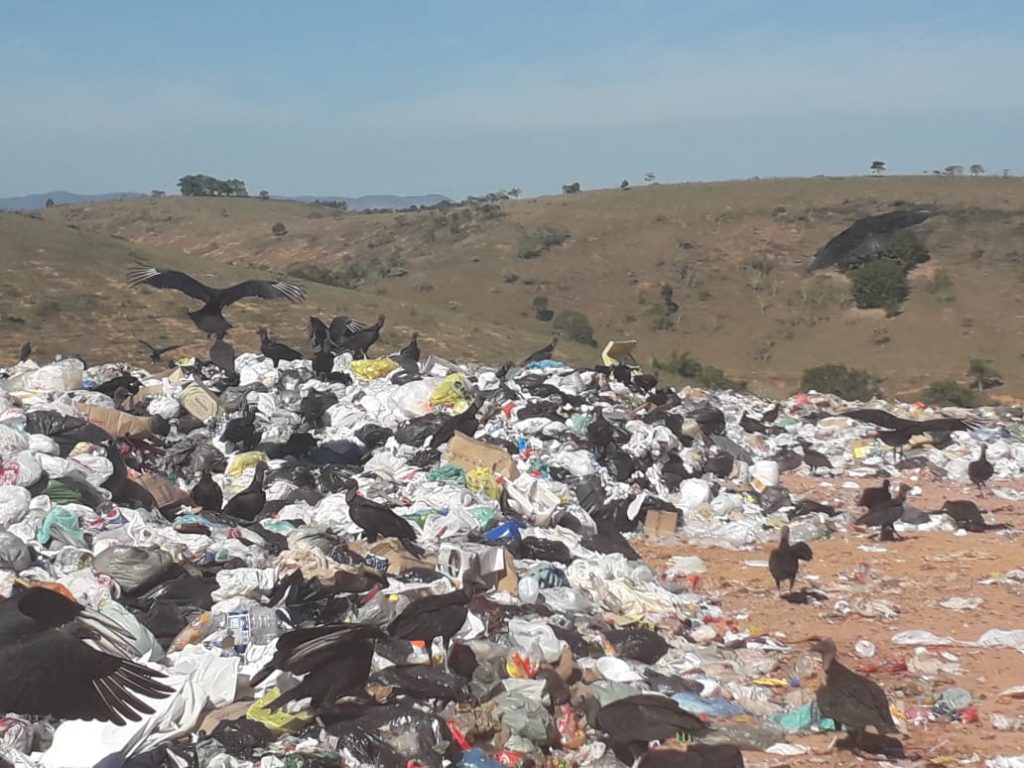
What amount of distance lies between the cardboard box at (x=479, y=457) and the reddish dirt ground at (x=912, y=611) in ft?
4.14

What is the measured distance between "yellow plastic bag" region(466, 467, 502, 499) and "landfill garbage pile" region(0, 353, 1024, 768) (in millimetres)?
33

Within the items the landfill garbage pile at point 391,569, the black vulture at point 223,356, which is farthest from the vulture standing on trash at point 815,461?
the black vulture at point 223,356

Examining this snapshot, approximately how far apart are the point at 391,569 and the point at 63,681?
8.71ft

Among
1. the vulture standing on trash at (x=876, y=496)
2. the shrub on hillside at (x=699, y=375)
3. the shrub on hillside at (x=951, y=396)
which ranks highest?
the vulture standing on trash at (x=876, y=496)

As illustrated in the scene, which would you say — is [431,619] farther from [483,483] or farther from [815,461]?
[815,461]

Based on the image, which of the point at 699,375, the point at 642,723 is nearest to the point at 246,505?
the point at 642,723

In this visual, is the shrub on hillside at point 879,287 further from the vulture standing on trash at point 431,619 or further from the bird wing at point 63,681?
the bird wing at point 63,681

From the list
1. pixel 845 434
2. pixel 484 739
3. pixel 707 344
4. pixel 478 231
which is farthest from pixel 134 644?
pixel 478 231

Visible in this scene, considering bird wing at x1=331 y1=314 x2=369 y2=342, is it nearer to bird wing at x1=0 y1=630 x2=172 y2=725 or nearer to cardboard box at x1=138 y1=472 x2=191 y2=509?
cardboard box at x1=138 y1=472 x2=191 y2=509

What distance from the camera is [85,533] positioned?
19.2 ft

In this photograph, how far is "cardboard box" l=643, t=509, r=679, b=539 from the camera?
29.0 feet

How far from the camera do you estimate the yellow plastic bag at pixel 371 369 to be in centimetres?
1189

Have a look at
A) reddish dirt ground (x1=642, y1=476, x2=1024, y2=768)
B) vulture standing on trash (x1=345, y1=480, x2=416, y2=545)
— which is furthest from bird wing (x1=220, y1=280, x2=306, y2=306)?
vulture standing on trash (x1=345, y1=480, x2=416, y2=545)

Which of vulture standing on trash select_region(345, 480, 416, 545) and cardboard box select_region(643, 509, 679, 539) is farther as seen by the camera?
cardboard box select_region(643, 509, 679, 539)
